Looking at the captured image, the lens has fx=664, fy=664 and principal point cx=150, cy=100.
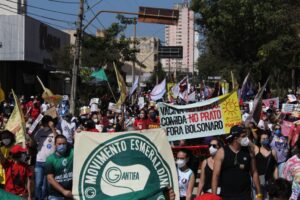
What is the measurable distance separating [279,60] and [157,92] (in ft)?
19.2

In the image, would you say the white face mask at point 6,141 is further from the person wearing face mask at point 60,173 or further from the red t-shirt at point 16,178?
the person wearing face mask at point 60,173

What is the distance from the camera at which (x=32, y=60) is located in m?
44.3

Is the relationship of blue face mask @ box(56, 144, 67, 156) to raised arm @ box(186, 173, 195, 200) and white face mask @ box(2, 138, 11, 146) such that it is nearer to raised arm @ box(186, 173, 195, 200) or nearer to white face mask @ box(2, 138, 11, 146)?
white face mask @ box(2, 138, 11, 146)

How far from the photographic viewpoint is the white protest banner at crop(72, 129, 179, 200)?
735cm

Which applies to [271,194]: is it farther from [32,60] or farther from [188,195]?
[32,60]

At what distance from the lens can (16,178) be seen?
317 inches

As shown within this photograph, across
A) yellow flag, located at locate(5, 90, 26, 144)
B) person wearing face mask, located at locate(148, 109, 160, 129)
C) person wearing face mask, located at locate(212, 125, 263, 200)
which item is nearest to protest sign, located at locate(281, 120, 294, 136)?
person wearing face mask, located at locate(148, 109, 160, 129)

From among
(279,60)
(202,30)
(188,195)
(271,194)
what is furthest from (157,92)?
(271,194)

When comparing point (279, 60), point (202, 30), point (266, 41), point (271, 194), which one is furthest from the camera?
point (202, 30)

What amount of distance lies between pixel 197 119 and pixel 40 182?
292cm

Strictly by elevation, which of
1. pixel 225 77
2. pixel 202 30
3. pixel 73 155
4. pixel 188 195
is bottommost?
pixel 188 195

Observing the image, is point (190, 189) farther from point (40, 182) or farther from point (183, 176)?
point (40, 182)

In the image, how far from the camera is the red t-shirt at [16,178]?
26.3 ft

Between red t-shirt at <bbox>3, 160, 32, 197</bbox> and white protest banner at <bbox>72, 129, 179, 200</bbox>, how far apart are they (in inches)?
39.1
